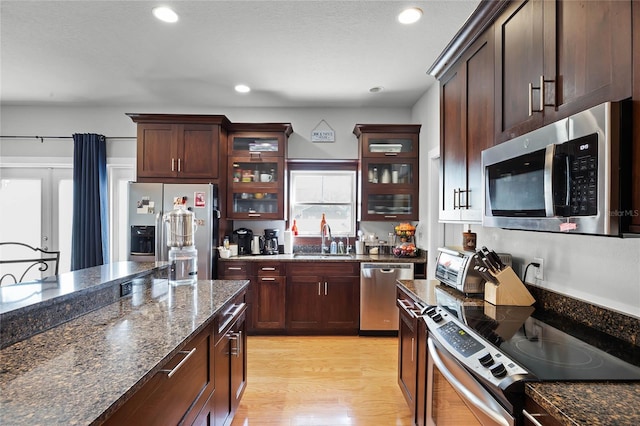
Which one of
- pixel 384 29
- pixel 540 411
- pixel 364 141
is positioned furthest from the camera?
pixel 364 141

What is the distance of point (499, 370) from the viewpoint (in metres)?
0.99

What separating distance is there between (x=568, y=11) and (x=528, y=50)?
0.23 meters

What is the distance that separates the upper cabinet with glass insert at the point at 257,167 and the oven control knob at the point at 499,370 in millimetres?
3074

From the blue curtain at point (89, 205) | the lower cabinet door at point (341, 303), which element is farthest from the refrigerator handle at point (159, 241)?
the lower cabinet door at point (341, 303)

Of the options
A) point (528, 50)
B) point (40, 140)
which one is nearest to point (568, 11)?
point (528, 50)

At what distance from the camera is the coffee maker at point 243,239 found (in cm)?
402

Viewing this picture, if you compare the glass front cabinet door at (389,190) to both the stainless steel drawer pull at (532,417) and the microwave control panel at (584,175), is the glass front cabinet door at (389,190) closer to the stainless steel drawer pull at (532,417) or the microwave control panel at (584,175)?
the microwave control panel at (584,175)

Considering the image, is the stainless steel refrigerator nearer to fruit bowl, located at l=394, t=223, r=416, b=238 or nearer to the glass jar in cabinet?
the glass jar in cabinet

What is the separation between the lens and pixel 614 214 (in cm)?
90

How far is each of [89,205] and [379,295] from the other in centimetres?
372

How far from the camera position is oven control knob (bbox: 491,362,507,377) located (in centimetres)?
97

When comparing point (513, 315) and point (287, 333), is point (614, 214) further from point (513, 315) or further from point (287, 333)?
point (287, 333)

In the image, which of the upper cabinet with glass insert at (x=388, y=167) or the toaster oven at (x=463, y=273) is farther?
the upper cabinet with glass insert at (x=388, y=167)

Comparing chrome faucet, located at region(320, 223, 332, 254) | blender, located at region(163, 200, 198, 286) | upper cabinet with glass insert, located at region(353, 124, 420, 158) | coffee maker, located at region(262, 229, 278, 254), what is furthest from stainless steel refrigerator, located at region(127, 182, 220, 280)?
upper cabinet with glass insert, located at region(353, 124, 420, 158)
